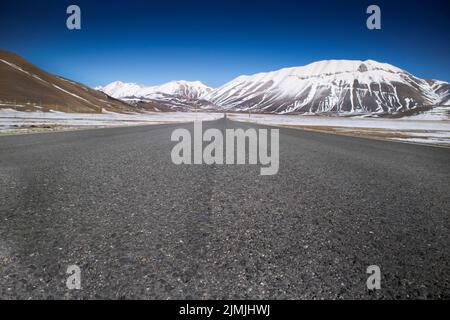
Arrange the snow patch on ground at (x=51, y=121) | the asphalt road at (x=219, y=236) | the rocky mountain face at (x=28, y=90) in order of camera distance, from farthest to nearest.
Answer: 1. the rocky mountain face at (x=28, y=90)
2. the snow patch on ground at (x=51, y=121)
3. the asphalt road at (x=219, y=236)

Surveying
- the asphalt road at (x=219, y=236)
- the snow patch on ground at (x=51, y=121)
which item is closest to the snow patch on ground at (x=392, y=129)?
the asphalt road at (x=219, y=236)

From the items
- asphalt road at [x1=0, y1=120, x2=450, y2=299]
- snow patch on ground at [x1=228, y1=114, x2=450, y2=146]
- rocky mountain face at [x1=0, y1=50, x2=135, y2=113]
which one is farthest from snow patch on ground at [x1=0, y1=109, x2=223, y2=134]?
rocky mountain face at [x1=0, y1=50, x2=135, y2=113]

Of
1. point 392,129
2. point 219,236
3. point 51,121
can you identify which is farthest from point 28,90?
point 219,236

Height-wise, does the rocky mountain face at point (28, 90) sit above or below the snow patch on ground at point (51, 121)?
above

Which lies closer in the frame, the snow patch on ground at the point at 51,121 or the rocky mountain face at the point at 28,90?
the snow patch on ground at the point at 51,121

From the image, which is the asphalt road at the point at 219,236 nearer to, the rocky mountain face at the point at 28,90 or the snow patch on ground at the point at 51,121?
the snow patch on ground at the point at 51,121

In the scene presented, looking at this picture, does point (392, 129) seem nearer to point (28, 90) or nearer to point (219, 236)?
point (219, 236)

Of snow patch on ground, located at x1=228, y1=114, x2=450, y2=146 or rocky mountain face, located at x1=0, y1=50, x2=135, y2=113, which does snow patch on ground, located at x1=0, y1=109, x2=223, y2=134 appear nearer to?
snow patch on ground, located at x1=228, y1=114, x2=450, y2=146

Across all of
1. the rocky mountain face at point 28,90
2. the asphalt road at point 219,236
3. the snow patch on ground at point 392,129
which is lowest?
the asphalt road at point 219,236

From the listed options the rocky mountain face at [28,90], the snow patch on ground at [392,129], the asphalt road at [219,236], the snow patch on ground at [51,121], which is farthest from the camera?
the rocky mountain face at [28,90]

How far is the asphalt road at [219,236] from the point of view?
258 cm

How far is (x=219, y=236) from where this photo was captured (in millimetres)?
3684
